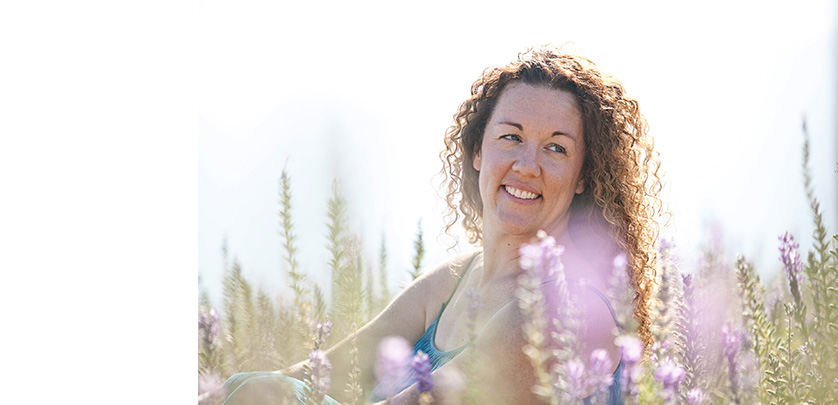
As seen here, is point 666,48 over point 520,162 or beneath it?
over

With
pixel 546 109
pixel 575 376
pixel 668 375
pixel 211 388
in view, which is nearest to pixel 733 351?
pixel 668 375

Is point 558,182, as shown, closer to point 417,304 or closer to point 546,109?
point 546,109

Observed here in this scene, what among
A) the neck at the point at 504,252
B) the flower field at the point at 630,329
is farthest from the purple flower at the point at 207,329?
the neck at the point at 504,252

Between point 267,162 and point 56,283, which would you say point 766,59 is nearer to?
point 267,162

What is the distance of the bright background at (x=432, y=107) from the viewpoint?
182 centimetres

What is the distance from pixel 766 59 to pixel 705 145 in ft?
0.83

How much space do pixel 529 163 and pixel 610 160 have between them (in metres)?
0.24

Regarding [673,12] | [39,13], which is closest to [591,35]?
[673,12]

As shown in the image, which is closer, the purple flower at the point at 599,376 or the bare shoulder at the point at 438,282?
the purple flower at the point at 599,376

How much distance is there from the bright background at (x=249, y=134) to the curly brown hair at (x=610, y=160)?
8 cm

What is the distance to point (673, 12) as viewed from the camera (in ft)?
6.50

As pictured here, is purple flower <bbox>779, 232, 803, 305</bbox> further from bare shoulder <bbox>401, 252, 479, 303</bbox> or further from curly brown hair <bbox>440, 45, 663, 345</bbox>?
bare shoulder <bbox>401, 252, 479, 303</bbox>

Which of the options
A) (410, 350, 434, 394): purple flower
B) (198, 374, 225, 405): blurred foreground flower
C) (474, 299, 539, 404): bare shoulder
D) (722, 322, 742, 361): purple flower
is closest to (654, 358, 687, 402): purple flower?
(722, 322, 742, 361): purple flower

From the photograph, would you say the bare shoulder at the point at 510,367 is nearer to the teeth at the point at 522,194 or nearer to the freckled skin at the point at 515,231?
the freckled skin at the point at 515,231
